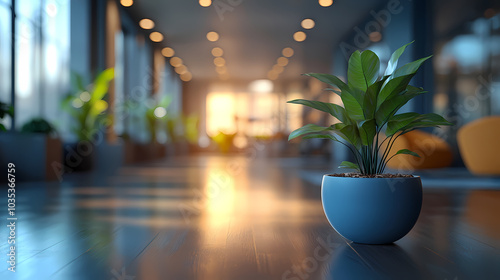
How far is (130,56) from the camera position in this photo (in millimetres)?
9797

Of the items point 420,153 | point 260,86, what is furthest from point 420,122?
point 260,86

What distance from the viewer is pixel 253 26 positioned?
9281 mm

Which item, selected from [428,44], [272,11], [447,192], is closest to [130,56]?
[272,11]

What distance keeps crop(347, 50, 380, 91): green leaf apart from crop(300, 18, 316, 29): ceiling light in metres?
7.42

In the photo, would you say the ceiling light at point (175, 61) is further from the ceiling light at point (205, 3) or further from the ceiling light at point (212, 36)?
the ceiling light at point (205, 3)

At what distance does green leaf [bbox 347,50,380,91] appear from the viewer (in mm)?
1695

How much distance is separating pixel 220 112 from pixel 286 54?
21.4ft

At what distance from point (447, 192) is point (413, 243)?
2339 mm

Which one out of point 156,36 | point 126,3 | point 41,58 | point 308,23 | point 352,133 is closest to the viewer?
point 352,133

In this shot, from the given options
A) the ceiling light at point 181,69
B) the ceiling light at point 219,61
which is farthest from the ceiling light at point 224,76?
the ceiling light at point 219,61

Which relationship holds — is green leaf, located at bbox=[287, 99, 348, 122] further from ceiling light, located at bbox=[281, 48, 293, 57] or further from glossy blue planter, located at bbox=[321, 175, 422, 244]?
ceiling light, located at bbox=[281, 48, 293, 57]

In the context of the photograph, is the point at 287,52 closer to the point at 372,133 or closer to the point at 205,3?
the point at 205,3

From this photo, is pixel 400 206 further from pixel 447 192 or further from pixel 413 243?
pixel 447 192

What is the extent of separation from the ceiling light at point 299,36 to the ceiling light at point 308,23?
382mm
